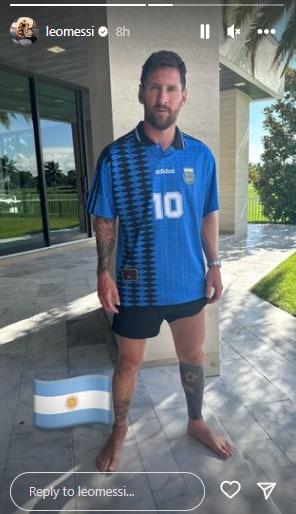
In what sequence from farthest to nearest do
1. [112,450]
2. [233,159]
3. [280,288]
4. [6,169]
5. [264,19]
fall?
1. [233,159]
2. [6,169]
3. [280,288]
4. [112,450]
5. [264,19]

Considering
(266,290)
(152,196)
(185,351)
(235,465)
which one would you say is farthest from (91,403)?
(266,290)

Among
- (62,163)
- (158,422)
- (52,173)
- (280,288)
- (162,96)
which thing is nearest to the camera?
(162,96)

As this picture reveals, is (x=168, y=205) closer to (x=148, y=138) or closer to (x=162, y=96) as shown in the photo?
(x=148, y=138)

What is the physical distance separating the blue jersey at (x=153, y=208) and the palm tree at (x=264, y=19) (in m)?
Result: 0.45

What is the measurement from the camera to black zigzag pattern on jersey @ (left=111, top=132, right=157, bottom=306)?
148cm

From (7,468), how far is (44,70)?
568 centimetres

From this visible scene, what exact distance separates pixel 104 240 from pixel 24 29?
0.83 metres

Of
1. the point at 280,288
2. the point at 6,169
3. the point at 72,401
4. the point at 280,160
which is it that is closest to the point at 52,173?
the point at 6,169

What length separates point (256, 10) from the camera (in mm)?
1302

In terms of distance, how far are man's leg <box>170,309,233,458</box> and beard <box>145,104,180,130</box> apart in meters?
0.82

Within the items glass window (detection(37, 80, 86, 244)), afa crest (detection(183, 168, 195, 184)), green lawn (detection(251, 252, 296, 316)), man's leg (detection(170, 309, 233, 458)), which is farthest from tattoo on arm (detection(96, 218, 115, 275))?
glass window (detection(37, 80, 86, 244))

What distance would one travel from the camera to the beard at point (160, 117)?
4.86 ft

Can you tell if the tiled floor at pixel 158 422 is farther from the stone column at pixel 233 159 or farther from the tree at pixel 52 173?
the stone column at pixel 233 159

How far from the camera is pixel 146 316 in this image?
162 cm
